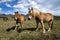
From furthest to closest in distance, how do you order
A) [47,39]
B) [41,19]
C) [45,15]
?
[45,15], [41,19], [47,39]

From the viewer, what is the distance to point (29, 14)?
37.6ft

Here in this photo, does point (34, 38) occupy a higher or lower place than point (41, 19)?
lower

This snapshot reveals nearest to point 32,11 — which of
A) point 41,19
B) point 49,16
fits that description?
point 41,19

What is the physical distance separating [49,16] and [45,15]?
2.03 feet

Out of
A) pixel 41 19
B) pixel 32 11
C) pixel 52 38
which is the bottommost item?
pixel 52 38

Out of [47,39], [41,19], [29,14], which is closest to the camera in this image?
[47,39]

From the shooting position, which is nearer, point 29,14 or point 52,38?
point 52,38

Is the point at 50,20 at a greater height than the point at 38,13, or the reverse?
the point at 38,13

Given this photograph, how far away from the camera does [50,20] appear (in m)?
13.8

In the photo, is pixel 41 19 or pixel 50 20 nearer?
pixel 41 19

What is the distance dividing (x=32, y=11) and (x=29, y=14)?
1.29 ft

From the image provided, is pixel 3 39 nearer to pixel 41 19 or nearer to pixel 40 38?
pixel 40 38

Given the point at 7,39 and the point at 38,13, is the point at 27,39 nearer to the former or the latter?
the point at 7,39

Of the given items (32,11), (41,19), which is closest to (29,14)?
(32,11)
